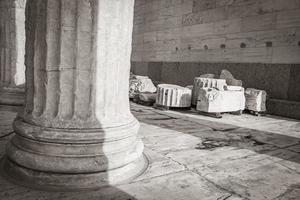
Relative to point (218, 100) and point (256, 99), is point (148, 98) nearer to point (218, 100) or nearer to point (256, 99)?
point (218, 100)

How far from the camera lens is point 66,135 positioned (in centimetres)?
227

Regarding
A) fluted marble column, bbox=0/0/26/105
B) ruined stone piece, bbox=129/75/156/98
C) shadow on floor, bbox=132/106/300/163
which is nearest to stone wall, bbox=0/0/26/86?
fluted marble column, bbox=0/0/26/105

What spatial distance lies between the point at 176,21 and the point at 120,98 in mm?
7835

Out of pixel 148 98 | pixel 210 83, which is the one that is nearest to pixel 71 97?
pixel 210 83

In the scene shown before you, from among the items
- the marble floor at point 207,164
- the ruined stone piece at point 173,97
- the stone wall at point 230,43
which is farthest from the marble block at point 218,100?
the stone wall at point 230,43

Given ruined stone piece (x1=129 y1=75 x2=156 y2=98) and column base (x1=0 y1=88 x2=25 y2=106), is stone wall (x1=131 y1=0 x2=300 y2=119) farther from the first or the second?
column base (x1=0 y1=88 x2=25 y2=106)

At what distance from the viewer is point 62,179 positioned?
2.22m

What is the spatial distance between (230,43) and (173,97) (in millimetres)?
A: 2652

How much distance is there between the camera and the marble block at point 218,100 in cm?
598

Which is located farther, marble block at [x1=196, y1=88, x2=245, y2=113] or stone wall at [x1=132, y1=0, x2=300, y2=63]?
stone wall at [x1=132, y1=0, x2=300, y2=63]

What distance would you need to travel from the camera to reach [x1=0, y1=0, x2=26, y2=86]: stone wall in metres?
5.00

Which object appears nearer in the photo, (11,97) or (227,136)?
(227,136)

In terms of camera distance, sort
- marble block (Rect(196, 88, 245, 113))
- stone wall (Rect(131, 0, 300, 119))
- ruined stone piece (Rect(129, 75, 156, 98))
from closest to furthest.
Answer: marble block (Rect(196, 88, 245, 113)), stone wall (Rect(131, 0, 300, 119)), ruined stone piece (Rect(129, 75, 156, 98))

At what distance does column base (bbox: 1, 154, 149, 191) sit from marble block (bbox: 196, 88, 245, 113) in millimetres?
3912
